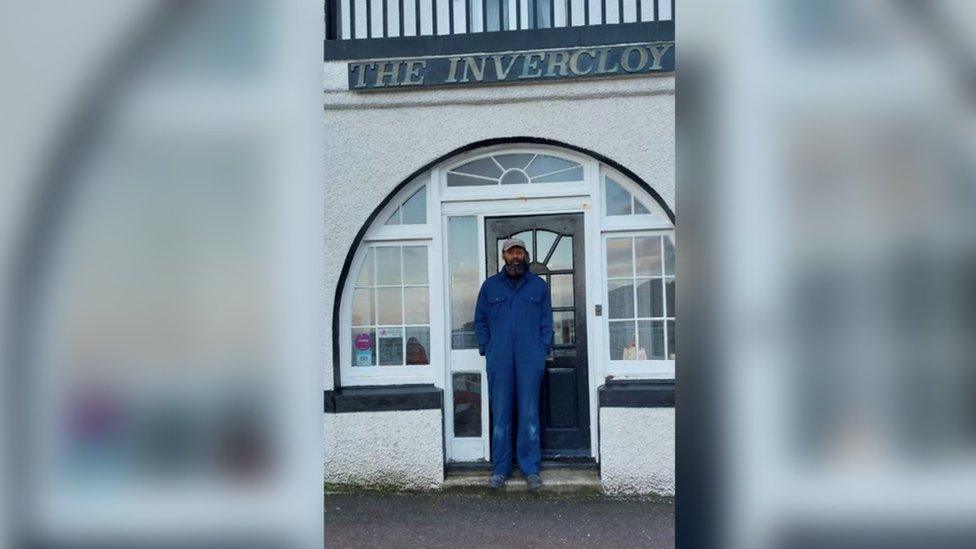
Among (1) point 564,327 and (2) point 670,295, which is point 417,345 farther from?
(2) point 670,295

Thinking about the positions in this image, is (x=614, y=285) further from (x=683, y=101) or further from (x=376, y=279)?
(x=683, y=101)

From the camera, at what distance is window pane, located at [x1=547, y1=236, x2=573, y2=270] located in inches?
228

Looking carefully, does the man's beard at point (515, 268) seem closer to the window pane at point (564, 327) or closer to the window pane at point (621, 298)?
the window pane at point (564, 327)

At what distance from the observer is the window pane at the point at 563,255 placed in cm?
579

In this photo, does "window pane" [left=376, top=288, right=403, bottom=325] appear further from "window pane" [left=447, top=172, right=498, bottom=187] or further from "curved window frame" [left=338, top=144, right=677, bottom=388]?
"window pane" [left=447, top=172, right=498, bottom=187]

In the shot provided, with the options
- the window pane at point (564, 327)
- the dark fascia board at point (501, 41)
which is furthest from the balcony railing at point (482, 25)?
the window pane at point (564, 327)

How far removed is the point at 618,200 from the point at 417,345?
1879 mm

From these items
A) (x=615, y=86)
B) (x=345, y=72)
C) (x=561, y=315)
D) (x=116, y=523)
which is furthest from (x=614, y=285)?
(x=116, y=523)

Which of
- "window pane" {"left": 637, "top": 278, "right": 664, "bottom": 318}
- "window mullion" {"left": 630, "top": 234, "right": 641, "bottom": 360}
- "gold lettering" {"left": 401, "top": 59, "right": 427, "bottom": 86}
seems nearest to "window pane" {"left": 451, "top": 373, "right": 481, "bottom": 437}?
"window mullion" {"left": 630, "top": 234, "right": 641, "bottom": 360}

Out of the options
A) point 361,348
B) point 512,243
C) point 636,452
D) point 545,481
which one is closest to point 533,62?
point 512,243

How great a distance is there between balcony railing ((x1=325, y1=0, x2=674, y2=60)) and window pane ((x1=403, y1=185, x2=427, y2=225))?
104 centimetres

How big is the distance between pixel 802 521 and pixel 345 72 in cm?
480

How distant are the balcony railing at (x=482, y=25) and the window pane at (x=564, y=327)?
1994 mm

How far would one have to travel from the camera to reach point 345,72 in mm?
5566
